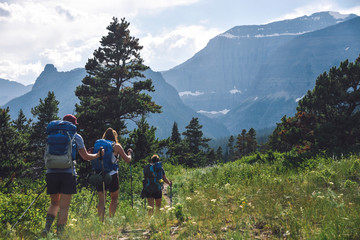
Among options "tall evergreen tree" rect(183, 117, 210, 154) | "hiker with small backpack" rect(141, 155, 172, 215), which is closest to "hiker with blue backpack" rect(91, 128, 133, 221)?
"hiker with small backpack" rect(141, 155, 172, 215)

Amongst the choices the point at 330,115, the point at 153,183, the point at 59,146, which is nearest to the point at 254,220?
the point at 153,183

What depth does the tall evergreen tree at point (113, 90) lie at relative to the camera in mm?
18984

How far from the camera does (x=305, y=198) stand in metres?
4.91

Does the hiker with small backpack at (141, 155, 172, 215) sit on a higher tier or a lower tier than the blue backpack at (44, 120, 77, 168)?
lower

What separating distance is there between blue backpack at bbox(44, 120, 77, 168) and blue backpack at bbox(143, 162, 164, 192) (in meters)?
2.81

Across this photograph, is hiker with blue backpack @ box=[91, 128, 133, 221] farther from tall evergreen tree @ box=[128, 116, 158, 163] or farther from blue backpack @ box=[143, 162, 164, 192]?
tall evergreen tree @ box=[128, 116, 158, 163]

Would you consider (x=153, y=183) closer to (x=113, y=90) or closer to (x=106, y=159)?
(x=106, y=159)

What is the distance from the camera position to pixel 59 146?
4660 mm

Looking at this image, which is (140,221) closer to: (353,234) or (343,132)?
(353,234)

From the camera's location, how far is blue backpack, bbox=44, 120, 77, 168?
15.2ft

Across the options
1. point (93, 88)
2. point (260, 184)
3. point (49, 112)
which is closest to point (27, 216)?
point (260, 184)

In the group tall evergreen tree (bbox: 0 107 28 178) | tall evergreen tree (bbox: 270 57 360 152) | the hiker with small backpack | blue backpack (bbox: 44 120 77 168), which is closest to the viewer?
blue backpack (bbox: 44 120 77 168)

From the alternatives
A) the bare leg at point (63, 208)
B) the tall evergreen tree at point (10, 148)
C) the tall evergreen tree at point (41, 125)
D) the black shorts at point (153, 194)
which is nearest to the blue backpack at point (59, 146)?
the bare leg at point (63, 208)

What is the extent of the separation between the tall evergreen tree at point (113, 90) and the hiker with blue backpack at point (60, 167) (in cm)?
1394
